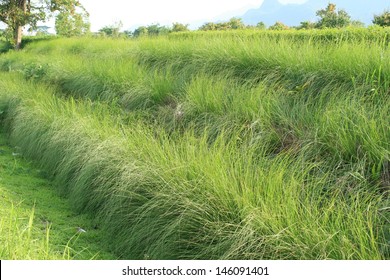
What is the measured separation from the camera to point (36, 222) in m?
3.81

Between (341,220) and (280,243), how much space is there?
1.48 feet

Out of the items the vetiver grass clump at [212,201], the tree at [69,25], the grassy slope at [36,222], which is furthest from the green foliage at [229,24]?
the vetiver grass clump at [212,201]

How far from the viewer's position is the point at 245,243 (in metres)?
2.55

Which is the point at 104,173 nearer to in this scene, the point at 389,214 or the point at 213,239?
the point at 213,239

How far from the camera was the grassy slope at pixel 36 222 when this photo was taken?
99.8 inches

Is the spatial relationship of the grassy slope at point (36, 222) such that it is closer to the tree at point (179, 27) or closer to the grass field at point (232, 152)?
the grass field at point (232, 152)

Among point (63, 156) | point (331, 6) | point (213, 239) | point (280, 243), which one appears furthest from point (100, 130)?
point (331, 6)

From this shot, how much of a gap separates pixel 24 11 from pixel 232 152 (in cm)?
1935

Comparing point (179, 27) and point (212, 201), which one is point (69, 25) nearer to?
point (179, 27)

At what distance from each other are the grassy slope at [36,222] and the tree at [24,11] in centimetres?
1611

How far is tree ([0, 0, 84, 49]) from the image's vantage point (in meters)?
20.0

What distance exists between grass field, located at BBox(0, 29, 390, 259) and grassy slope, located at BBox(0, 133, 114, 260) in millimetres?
153

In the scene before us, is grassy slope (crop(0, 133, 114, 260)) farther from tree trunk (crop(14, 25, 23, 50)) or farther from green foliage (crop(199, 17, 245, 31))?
tree trunk (crop(14, 25, 23, 50))

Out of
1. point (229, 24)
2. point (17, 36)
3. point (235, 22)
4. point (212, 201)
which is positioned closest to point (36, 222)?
point (212, 201)
